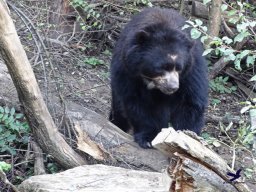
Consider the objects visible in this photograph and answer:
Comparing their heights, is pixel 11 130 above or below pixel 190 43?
below

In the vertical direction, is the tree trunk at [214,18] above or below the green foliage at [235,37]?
below

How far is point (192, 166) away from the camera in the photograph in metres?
3.22

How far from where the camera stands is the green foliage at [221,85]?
733cm

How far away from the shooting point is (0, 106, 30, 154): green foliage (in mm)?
4766

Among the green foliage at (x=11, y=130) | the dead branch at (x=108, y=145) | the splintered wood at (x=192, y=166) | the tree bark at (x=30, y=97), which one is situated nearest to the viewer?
the splintered wood at (x=192, y=166)

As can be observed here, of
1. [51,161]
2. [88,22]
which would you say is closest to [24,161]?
[51,161]

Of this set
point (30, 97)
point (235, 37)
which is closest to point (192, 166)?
point (235, 37)

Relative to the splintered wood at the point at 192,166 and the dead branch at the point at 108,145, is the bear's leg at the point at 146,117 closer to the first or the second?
the dead branch at the point at 108,145

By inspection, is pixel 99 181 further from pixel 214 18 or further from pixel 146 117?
pixel 214 18

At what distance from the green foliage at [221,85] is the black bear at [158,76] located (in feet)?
6.16

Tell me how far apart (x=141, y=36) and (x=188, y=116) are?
0.94 metres

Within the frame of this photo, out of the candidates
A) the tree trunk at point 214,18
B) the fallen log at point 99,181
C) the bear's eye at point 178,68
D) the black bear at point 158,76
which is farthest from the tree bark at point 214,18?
the fallen log at point 99,181

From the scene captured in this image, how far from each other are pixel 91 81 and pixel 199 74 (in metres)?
1.94

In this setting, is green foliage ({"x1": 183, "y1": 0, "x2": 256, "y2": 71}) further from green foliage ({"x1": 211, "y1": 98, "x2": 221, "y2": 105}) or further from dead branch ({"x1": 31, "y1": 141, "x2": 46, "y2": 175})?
green foliage ({"x1": 211, "y1": 98, "x2": 221, "y2": 105})
